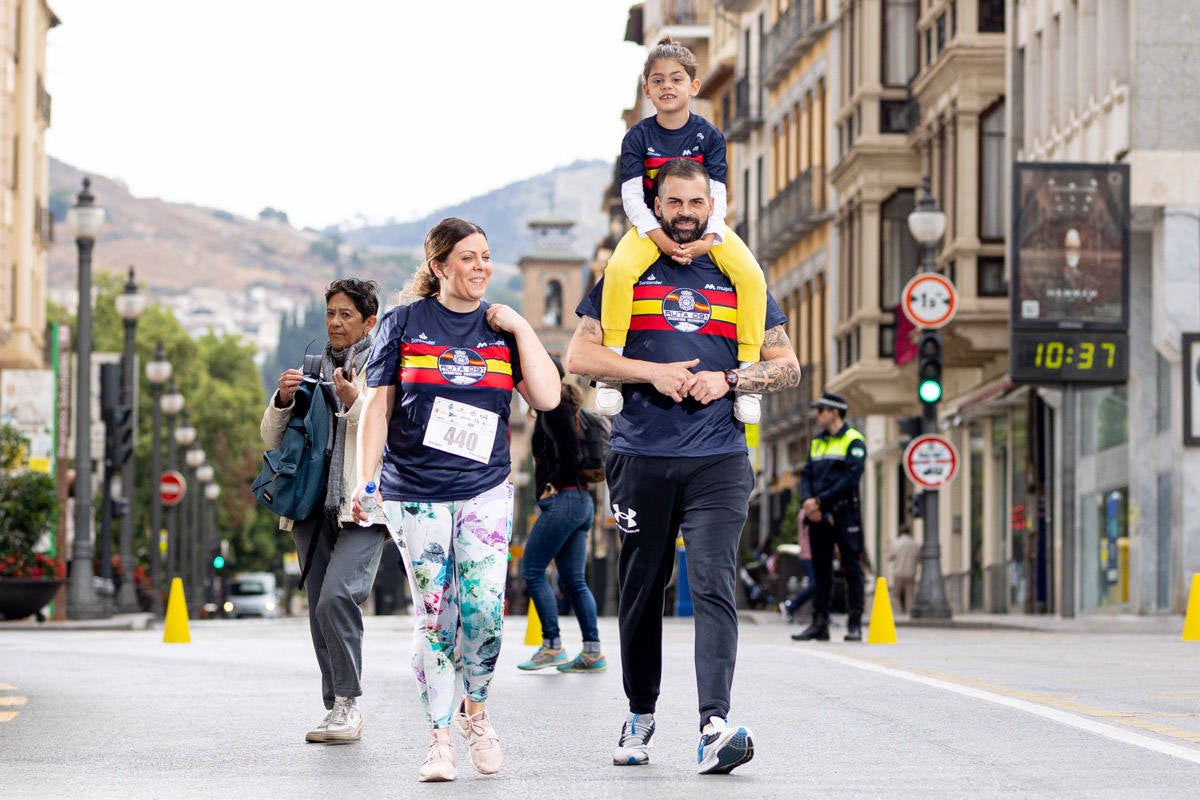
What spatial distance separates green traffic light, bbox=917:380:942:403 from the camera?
31062mm

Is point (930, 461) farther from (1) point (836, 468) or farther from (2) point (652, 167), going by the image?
(2) point (652, 167)

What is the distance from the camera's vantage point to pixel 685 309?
946 centimetres

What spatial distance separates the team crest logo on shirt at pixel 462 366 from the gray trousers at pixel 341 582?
1.53 metres

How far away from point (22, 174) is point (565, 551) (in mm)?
45404

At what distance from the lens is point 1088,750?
32.8 feet

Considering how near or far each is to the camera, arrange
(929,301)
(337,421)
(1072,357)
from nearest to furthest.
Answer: (337,421)
(929,301)
(1072,357)

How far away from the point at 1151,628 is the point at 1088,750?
52.0 feet

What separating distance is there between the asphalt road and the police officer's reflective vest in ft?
6.63

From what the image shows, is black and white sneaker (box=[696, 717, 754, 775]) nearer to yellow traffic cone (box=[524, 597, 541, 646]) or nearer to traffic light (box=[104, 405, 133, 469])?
yellow traffic cone (box=[524, 597, 541, 646])

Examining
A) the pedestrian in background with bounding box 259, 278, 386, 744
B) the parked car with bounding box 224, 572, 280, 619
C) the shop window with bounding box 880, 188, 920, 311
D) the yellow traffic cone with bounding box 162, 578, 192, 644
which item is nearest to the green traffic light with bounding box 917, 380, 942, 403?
the yellow traffic cone with bounding box 162, 578, 192, 644

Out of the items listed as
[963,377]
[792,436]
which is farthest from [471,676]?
[792,436]

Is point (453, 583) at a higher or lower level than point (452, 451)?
lower

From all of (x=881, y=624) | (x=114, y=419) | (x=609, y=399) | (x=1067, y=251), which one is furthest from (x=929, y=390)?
(x=609, y=399)

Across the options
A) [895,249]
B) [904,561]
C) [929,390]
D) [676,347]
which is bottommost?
[904,561]
